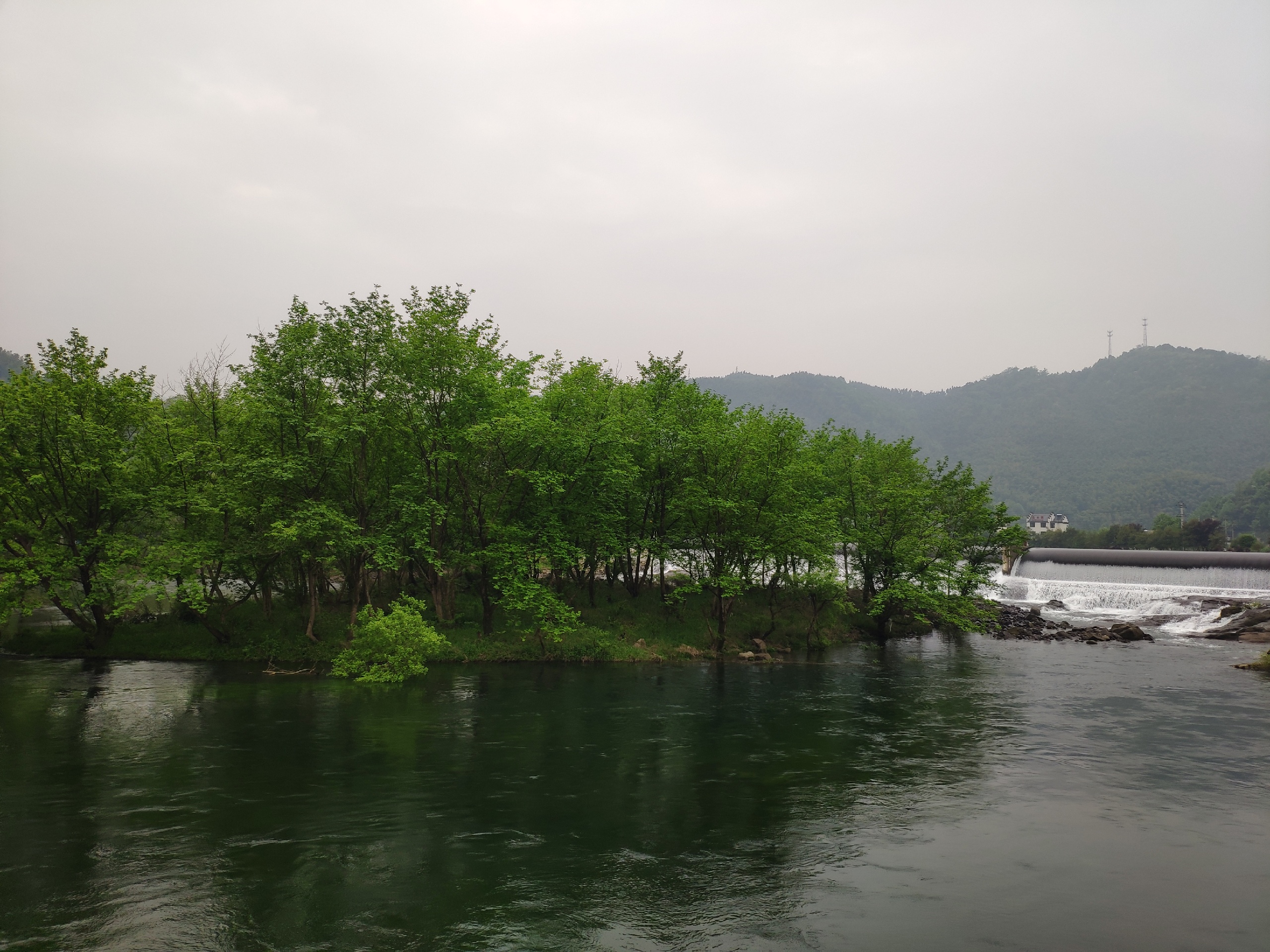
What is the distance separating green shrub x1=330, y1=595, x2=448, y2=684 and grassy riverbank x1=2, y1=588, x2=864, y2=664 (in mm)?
3945

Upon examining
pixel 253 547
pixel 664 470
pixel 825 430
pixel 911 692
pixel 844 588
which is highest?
pixel 825 430

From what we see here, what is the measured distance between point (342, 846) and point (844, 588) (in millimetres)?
37022

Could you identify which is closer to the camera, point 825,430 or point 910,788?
point 910,788

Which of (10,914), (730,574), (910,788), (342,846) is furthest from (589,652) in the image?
(10,914)

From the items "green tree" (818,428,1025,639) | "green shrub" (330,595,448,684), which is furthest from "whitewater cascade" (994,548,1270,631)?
"green shrub" (330,595,448,684)

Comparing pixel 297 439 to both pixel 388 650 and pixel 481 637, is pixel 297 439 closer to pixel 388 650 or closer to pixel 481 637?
pixel 388 650

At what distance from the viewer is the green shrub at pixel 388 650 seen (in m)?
35.6

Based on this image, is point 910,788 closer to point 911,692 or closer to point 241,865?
point 911,692

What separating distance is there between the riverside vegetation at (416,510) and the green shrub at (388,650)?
115 mm

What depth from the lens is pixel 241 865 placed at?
49.4 ft

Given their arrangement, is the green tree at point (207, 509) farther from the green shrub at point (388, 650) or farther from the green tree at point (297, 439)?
the green shrub at point (388, 650)

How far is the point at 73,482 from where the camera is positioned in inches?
1451

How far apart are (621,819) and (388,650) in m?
21.1

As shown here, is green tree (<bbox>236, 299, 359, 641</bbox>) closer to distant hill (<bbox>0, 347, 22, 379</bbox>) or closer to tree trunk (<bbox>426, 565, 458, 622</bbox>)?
tree trunk (<bbox>426, 565, 458, 622</bbox>)
